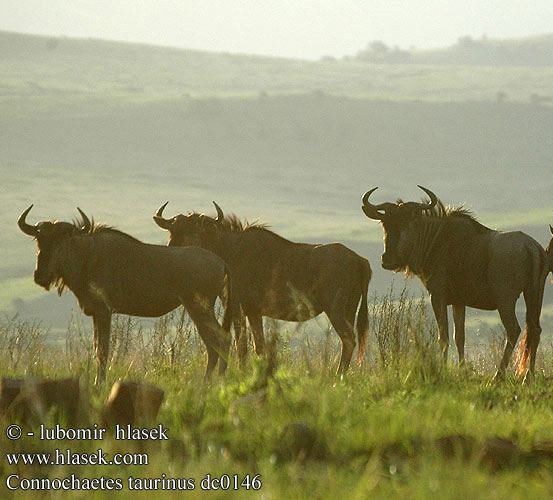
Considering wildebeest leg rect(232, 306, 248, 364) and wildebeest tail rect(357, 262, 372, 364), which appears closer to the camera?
wildebeest leg rect(232, 306, 248, 364)

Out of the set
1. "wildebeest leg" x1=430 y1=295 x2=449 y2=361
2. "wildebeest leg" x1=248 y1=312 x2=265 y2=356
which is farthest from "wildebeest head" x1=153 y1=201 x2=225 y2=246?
"wildebeest leg" x1=430 y1=295 x2=449 y2=361

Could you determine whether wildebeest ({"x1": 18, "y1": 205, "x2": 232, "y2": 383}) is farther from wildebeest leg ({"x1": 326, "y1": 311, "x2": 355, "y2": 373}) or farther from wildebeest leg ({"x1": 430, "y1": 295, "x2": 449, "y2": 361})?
wildebeest leg ({"x1": 430, "y1": 295, "x2": 449, "y2": 361})

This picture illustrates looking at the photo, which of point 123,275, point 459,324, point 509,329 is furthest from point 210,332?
point 509,329

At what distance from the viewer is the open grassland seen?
5570mm

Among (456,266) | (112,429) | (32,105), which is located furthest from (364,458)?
(32,105)

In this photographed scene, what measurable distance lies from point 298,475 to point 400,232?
5.17 metres

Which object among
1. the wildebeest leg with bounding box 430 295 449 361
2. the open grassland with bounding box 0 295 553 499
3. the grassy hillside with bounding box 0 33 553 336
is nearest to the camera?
the open grassland with bounding box 0 295 553 499

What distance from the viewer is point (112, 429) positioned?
6.71 meters

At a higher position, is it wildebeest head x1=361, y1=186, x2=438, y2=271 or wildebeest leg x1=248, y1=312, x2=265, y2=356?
wildebeest head x1=361, y1=186, x2=438, y2=271

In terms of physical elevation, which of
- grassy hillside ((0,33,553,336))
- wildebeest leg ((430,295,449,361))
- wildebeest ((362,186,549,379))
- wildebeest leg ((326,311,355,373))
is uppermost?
wildebeest ((362,186,549,379))

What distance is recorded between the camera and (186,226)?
421 inches

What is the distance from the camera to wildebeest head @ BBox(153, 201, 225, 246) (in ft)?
35.0

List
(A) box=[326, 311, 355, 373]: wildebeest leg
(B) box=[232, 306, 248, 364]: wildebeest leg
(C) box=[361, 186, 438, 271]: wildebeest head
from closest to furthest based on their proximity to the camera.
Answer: (B) box=[232, 306, 248, 364]: wildebeest leg, (A) box=[326, 311, 355, 373]: wildebeest leg, (C) box=[361, 186, 438, 271]: wildebeest head

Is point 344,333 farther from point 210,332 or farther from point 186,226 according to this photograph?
point 186,226
